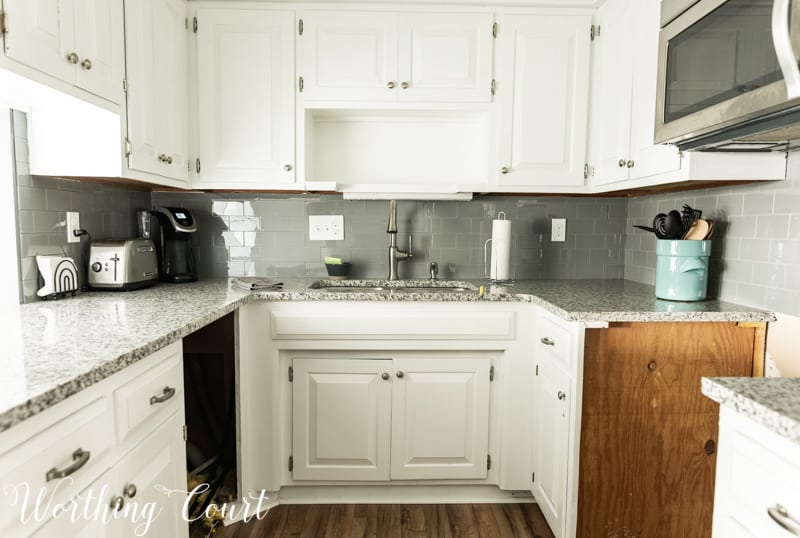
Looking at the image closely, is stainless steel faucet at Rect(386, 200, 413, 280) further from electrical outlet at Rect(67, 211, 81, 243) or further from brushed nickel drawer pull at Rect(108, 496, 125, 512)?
brushed nickel drawer pull at Rect(108, 496, 125, 512)

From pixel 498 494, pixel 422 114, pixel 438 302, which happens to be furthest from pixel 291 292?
pixel 498 494

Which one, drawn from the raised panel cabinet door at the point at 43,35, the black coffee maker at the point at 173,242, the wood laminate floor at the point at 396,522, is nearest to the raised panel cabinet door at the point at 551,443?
the wood laminate floor at the point at 396,522

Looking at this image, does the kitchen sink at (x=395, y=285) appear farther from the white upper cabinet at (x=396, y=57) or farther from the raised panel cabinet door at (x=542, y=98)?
the white upper cabinet at (x=396, y=57)

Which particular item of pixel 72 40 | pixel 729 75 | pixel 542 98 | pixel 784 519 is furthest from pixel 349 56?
pixel 784 519

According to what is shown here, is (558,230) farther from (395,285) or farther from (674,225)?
(395,285)

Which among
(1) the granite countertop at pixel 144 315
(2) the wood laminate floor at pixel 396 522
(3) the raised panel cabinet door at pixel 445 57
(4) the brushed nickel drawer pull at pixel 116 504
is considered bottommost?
(2) the wood laminate floor at pixel 396 522

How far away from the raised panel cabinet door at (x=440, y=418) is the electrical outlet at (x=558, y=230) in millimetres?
907

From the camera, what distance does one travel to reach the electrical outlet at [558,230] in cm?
260

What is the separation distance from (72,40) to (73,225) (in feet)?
2.40

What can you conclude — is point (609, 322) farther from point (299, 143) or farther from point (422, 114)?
point (299, 143)

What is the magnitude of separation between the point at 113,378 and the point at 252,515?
124cm

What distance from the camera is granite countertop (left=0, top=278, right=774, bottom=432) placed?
878mm

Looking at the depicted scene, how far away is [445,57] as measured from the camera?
2.23m

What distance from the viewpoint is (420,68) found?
224cm
